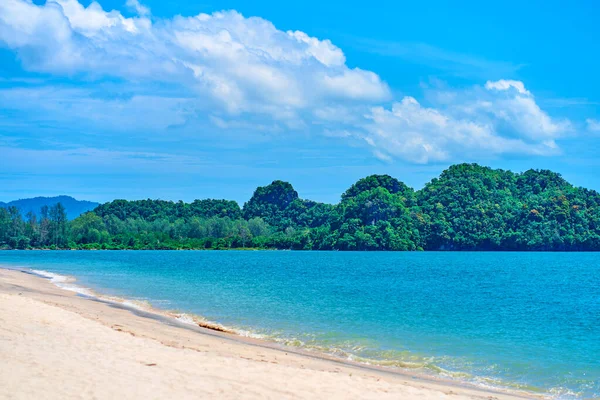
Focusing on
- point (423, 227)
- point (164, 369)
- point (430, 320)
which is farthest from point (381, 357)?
point (423, 227)

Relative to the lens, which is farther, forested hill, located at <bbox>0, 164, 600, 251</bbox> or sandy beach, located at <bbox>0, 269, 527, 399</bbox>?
forested hill, located at <bbox>0, 164, 600, 251</bbox>

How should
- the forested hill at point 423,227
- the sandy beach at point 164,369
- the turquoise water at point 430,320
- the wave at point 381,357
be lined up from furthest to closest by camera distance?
the forested hill at point 423,227 < the turquoise water at point 430,320 < the wave at point 381,357 < the sandy beach at point 164,369

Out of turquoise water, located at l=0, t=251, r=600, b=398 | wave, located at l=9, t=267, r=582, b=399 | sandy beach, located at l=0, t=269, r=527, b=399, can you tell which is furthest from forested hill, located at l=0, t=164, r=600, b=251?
sandy beach, located at l=0, t=269, r=527, b=399

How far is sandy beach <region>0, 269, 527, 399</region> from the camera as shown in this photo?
38.2 feet

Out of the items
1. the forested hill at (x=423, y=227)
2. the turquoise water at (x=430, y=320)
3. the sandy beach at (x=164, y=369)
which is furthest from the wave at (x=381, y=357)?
the forested hill at (x=423, y=227)

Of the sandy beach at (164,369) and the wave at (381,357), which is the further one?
the wave at (381,357)

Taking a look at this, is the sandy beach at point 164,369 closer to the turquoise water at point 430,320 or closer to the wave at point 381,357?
the wave at point 381,357

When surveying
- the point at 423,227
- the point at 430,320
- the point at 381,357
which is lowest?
the point at 381,357

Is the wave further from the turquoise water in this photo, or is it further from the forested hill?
the forested hill

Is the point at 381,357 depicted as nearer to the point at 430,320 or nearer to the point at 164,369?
the point at 164,369

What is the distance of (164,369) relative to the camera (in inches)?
536

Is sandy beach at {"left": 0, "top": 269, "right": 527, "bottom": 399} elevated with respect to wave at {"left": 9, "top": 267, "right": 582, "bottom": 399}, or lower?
elevated

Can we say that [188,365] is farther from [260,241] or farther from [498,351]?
[260,241]

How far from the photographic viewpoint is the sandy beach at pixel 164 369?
38.2ft
